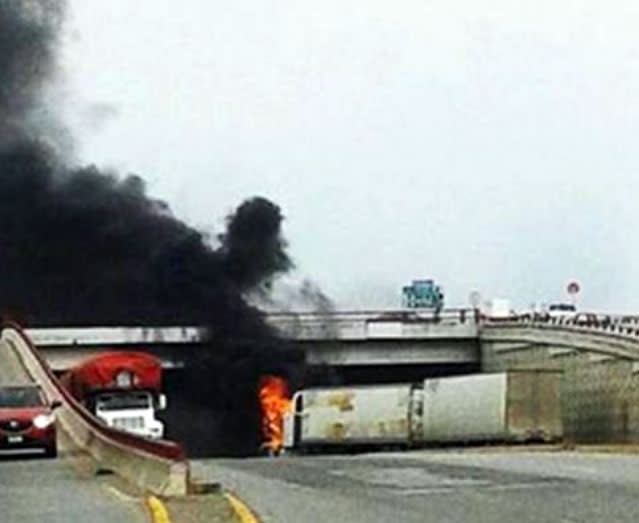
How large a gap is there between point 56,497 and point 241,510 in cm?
572

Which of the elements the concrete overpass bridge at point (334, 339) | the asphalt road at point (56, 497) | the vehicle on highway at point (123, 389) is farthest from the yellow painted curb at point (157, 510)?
the concrete overpass bridge at point (334, 339)

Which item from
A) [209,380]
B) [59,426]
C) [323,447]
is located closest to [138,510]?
[59,426]

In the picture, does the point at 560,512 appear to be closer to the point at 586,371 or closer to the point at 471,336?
the point at 586,371

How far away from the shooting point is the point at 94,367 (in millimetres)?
66500

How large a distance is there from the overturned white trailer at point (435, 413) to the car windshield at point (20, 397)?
20.4m

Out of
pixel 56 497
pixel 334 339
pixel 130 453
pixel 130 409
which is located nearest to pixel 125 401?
pixel 130 409

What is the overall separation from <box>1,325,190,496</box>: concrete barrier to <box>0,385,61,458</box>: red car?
3.26ft

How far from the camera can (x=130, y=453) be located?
1316 inches

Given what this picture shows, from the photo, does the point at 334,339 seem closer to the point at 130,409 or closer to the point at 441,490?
the point at 130,409

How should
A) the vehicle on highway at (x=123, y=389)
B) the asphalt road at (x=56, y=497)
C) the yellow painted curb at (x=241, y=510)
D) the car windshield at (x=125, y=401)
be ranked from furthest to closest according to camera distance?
the car windshield at (x=125, y=401)
the vehicle on highway at (x=123, y=389)
the asphalt road at (x=56, y=497)
the yellow painted curb at (x=241, y=510)

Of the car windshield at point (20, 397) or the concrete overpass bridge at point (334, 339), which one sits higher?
the concrete overpass bridge at point (334, 339)

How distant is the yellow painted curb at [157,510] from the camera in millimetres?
23552

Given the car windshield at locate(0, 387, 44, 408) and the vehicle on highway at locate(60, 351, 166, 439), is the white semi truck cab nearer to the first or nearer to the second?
the vehicle on highway at locate(60, 351, 166, 439)

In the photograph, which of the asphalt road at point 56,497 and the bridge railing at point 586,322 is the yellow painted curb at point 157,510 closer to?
the asphalt road at point 56,497
